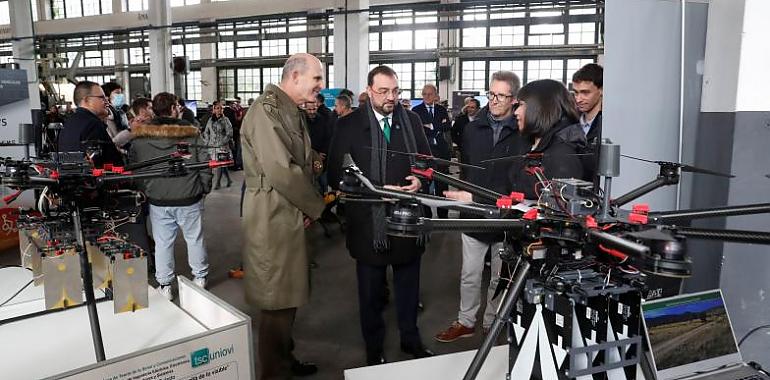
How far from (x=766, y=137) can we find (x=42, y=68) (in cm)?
1250

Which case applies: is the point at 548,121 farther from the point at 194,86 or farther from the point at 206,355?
the point at 194,86

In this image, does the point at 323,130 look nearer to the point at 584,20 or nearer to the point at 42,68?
the point at 584,20

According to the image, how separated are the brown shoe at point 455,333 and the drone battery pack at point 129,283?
1.88 metres

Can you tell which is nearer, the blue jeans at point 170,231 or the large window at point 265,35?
the blue jeans at point 170,231

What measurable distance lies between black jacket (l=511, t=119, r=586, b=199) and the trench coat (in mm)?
876

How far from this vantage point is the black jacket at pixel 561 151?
5.70 ft

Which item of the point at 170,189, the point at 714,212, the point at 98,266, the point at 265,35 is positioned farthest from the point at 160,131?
the point at 265,35

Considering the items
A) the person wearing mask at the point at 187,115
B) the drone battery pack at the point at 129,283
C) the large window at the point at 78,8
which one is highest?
the large window at the point at 78,8

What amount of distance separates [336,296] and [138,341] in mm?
2072

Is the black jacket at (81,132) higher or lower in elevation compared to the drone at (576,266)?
higher

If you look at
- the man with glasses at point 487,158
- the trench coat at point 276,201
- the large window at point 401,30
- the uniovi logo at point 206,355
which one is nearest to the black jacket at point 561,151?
the man with glasses at point 487,158

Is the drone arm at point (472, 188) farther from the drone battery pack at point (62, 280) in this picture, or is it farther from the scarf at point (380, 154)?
the scarf at point (380, 154)

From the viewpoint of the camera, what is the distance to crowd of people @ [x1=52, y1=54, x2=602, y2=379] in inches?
76.9

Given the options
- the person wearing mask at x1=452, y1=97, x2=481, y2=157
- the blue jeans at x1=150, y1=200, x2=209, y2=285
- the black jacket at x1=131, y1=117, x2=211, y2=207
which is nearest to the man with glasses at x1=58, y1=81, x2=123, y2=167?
the black jacket at x1=131, y1=117, x2=211, y2=207
